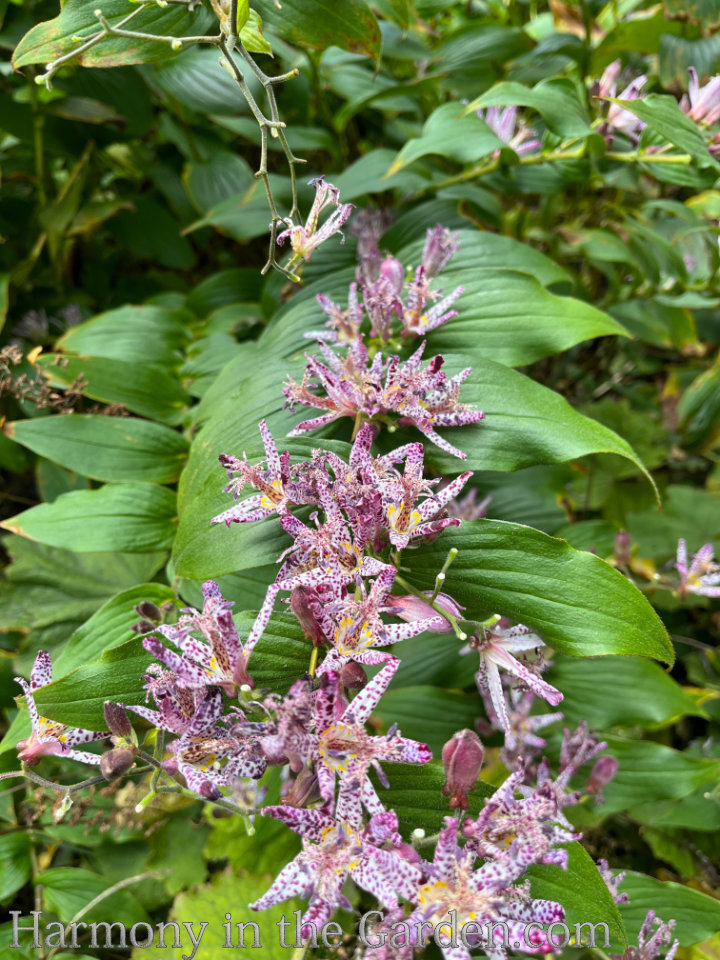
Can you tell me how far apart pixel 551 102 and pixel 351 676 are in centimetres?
76

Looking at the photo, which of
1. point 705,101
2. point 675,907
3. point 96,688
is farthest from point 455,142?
point 675,907

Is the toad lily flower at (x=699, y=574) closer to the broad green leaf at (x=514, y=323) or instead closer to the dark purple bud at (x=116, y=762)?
the broad green leaf at (x=514, y=323)

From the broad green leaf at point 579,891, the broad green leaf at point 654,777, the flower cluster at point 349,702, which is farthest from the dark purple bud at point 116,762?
the broad green leaf at point 654,777

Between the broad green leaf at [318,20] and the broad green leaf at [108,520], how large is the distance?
1.82 ft

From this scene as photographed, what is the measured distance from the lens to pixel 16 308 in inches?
48.6

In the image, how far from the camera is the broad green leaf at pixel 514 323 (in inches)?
29.0

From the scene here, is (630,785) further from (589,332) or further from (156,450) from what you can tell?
(156,450)

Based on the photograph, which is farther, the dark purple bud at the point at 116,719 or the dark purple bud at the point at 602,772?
the dark purple bud at the point at 602,772

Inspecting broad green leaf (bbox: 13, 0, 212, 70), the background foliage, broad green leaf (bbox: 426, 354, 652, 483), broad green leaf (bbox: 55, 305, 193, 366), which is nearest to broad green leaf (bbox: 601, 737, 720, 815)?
the background foliage

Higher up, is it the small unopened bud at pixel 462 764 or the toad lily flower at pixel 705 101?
the toad lily flower at pixel 705 101

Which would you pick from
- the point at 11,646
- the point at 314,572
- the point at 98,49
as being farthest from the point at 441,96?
the point at 11,646

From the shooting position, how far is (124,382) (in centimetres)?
94

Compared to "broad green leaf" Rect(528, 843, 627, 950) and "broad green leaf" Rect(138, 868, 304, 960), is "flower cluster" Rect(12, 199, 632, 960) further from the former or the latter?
"broad green leaf" Rect(138, 868, 304, 960)

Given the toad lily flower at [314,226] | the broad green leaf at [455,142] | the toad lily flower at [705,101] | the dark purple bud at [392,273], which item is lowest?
the dark purple bud at [392,273]
